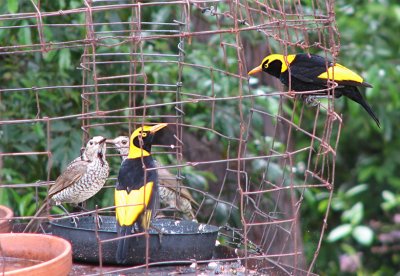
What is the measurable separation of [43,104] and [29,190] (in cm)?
52

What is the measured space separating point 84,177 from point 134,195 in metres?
0.65

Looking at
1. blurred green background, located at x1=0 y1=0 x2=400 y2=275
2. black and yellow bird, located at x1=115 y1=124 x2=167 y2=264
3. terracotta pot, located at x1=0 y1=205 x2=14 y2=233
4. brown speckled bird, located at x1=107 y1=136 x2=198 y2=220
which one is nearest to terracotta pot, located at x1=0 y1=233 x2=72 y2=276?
terracotta pot, located at x1=0 y1=205 x2=14 y2=233

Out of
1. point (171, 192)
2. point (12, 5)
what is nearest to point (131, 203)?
point (171, 192)

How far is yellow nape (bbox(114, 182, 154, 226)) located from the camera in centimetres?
365

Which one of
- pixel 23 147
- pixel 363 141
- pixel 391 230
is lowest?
pixel 391 230

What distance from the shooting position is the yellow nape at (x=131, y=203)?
365 cm

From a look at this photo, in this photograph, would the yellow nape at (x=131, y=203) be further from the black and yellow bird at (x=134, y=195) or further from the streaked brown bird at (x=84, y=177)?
the streaked brown bird at (x=84, y=177)

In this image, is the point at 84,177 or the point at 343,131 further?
the point at 343,131

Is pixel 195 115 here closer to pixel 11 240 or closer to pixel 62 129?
pixel 62 129

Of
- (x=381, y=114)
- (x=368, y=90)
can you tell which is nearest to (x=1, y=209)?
(x=368, y=90)

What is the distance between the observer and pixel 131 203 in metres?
3.73

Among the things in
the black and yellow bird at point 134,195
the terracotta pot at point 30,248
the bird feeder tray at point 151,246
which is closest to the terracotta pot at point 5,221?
the terracotta pot at point 30,248

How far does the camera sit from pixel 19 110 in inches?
210

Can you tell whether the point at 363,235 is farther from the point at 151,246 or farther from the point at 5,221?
the point at 5,221
